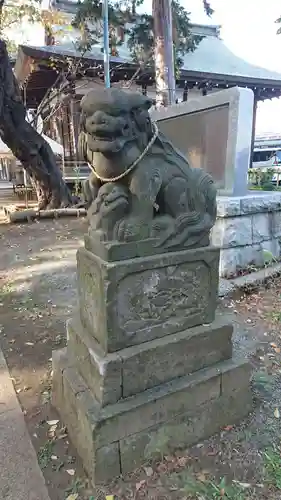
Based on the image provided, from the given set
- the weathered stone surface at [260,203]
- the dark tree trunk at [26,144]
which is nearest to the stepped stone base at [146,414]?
the weathered stone surface at [260,203]

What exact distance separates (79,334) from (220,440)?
0.97 m

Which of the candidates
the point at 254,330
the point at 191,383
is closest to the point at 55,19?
the point at 254,330

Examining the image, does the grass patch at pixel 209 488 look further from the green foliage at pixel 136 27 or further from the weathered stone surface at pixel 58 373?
the green foliage at pixel 136 27

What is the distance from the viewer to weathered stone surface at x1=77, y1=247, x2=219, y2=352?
1700 mm

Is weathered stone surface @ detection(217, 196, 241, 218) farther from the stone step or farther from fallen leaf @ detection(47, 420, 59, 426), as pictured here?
fallen leaf @ detection(47, 420, 59, 426)

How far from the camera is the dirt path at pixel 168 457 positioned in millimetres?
1630

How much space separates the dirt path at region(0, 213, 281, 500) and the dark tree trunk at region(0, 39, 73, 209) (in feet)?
15.5

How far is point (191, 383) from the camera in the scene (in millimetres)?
1865

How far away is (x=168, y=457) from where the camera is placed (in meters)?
1.80

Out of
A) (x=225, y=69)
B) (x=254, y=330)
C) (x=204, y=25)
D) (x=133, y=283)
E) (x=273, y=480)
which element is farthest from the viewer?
(x=204, y=25)

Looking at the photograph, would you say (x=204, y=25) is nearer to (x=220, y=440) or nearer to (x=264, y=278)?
(x=264, y=278)

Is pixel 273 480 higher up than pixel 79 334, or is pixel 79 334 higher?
pixel 79 334

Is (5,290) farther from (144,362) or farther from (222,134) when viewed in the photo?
(222,134)

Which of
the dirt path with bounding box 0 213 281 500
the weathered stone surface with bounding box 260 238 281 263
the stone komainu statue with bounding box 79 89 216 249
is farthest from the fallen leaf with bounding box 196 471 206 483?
the weathered stone surface with bounding box 260 238 281 263
